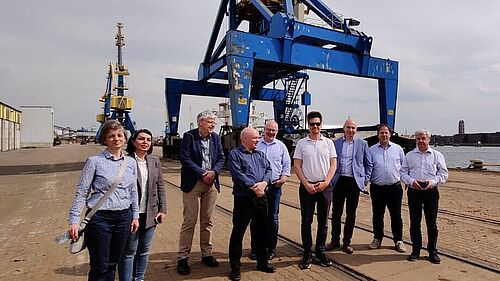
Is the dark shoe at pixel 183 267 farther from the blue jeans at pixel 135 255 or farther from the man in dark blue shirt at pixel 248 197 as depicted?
the blue jeans at pixel 135 255

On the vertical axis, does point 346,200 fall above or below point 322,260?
above

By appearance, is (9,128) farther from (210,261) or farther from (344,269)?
(344,269)

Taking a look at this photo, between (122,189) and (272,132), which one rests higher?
(272,132)

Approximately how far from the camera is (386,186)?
5.21 meters

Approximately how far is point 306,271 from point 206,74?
20.4m

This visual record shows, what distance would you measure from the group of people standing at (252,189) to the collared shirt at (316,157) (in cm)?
1

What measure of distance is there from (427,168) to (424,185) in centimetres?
23

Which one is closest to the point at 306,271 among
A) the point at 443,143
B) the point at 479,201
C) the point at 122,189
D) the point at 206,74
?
the point at 122,189

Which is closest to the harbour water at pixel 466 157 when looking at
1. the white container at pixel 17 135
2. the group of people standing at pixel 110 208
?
the group of people standing at pixel 110 208

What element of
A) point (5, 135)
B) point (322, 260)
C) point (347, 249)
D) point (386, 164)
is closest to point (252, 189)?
point (322, 260)

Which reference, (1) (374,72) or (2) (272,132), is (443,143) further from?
(2) (272,132)

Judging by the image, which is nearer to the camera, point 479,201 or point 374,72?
point 479,201

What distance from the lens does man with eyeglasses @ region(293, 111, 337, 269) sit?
4.61 m

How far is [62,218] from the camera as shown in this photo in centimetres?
762
